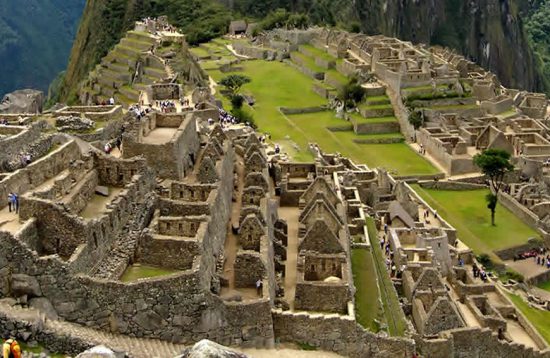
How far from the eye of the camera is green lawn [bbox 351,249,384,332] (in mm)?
29723

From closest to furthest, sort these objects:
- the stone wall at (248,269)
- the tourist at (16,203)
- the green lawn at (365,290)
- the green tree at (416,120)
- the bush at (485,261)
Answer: the tourist at (16,203), the stone wall at (248,269), the green lawn at (365,290), the bush at (485,261), the green tree at (416,120)

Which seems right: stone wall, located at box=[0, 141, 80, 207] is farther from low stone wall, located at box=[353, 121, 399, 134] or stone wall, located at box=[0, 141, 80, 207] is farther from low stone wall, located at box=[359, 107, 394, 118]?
low stone wall, located at box=[359, 107, 394, 118]

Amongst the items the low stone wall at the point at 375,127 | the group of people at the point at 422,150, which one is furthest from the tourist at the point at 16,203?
the low stone wall at the point at 375,127

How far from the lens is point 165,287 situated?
22719 millimetres

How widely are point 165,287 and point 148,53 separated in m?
52.0

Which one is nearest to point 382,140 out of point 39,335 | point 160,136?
point 160,136

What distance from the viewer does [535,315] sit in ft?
147

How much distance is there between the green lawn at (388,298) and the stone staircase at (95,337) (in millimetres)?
10523

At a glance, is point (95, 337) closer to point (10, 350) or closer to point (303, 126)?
point (10, 350)

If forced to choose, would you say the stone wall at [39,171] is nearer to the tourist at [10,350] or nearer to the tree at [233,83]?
the tourist at [10,350]

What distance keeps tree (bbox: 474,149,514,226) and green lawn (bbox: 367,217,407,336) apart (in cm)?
2615

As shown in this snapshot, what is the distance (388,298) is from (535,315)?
47.8 ft

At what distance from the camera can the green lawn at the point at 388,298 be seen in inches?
1239

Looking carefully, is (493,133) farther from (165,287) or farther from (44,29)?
(44,29)
